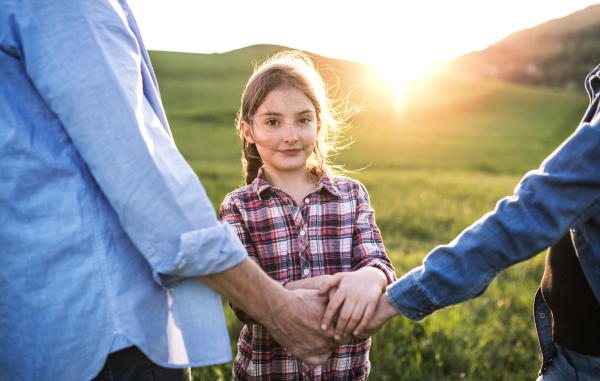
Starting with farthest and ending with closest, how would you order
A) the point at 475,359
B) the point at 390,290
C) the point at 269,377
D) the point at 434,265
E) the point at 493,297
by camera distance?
the point at 493,297, the point at 475,359, the point at 269,377, the point at 390,290, the point at 434,265

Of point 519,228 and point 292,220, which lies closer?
point 519,228

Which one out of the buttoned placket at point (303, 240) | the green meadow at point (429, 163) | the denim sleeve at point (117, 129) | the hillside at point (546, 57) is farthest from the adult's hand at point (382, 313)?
the hillside at point (546, 57)

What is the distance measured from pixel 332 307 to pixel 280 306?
0.90ft

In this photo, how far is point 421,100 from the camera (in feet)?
137

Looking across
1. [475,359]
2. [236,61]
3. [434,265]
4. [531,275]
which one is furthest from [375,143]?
[236,61]

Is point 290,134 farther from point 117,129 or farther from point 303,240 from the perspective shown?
point 117,129

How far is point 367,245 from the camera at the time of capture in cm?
206

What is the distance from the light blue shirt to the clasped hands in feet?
2.21

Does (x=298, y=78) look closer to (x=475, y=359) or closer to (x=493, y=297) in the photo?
(x=475, y=359)

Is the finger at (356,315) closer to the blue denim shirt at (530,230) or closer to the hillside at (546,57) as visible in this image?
the blue denim shirt at (530,230)

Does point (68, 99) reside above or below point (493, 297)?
above

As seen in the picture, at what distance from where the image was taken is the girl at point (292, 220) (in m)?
2.04

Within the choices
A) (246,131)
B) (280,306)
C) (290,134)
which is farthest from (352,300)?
(246,131)

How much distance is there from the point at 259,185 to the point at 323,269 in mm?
546
